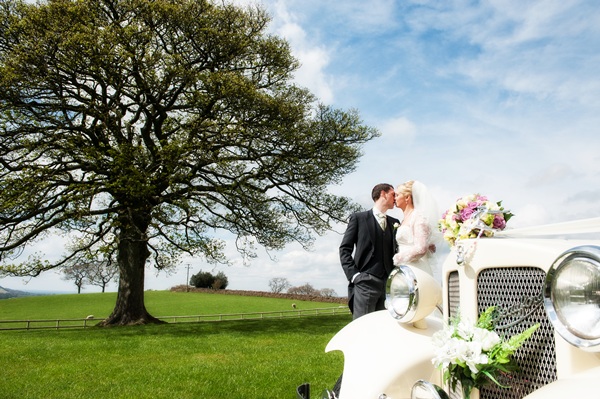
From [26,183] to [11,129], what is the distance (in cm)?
214

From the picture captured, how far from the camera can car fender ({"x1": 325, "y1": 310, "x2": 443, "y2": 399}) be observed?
265cm

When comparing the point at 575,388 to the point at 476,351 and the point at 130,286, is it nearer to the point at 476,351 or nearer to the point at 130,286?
the point at 476,351

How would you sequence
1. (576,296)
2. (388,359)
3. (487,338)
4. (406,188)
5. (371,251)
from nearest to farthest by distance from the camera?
(576,296)
(487,338)
(388,359)
(406,188)
(371,251)

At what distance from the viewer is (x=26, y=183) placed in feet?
47.9

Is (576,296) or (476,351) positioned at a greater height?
(576,296)

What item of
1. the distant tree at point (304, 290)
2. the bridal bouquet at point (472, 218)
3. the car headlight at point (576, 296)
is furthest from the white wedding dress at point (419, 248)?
the distant tree at point (304, 290)

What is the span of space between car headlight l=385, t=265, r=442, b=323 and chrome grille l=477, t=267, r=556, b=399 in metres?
0.39

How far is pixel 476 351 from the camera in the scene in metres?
2.20

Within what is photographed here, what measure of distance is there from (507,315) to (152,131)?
18.4 metres

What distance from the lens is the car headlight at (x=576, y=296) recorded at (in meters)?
1.67

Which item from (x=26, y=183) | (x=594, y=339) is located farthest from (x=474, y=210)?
(x=26, y=183)

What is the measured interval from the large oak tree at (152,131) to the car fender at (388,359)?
40.8ft

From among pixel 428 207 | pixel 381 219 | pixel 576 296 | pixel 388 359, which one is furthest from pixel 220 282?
pixel 576 296

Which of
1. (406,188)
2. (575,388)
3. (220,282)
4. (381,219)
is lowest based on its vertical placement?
(220,282)
